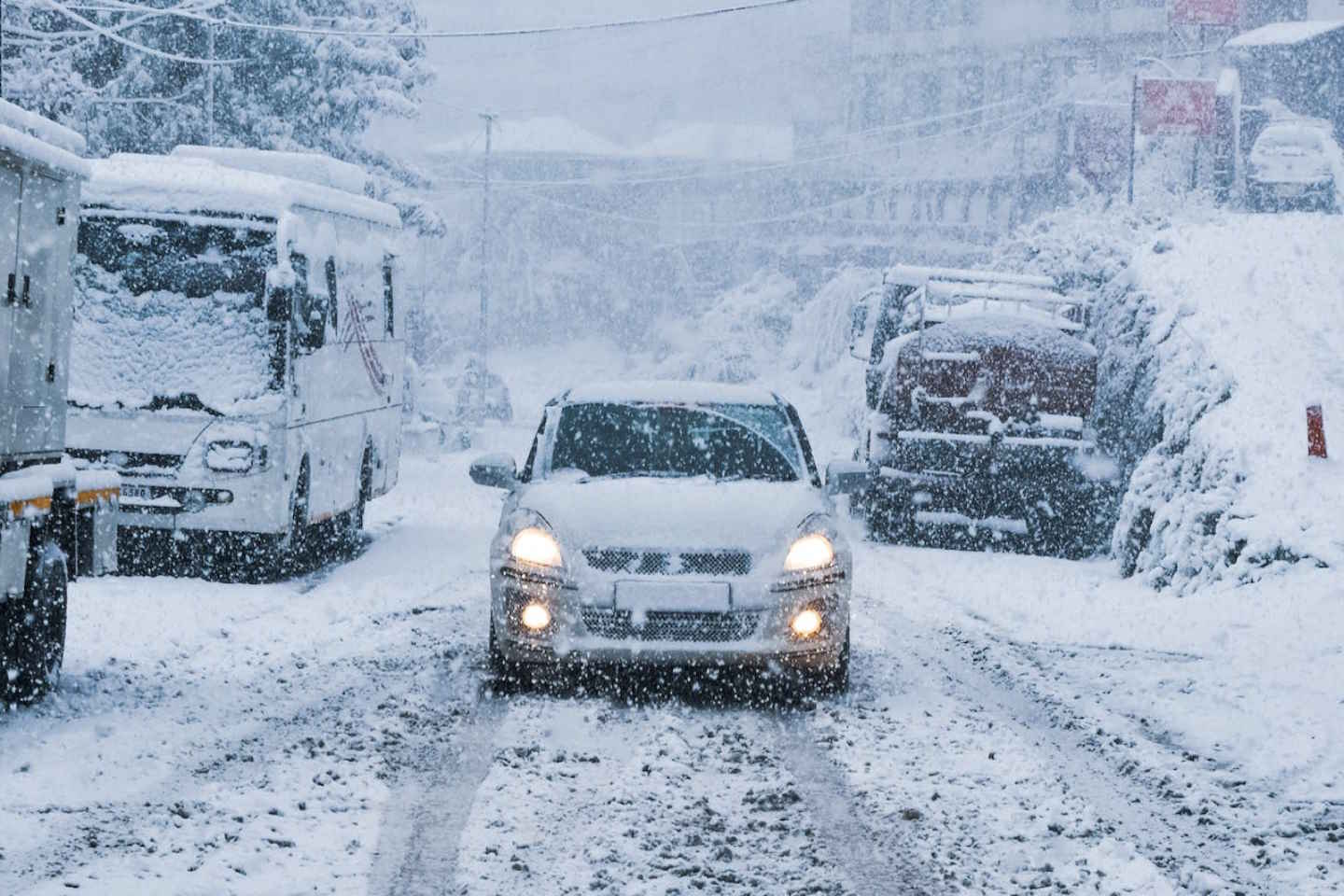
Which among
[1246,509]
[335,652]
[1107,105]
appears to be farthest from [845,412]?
[335,652]

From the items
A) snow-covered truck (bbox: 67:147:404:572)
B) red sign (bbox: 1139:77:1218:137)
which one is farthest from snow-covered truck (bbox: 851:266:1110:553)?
red sign (bbox: 1139:77:1218:137)

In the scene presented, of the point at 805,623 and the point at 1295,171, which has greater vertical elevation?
the point at 1295,171

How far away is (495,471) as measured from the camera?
9664 millimetres

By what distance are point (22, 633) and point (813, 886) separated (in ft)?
15.2

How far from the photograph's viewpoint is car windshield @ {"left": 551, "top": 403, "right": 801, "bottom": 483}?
9.69m

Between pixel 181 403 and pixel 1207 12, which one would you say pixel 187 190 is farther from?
pixel 1207 12

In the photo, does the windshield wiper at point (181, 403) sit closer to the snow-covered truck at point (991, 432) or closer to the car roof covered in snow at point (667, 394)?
the car roof covered in snow at point (667, 394)

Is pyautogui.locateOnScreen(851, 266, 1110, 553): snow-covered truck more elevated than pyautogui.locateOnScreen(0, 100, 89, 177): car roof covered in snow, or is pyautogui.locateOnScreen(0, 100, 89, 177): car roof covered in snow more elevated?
pyautogui.locateOnScreen(0, 100, 89, 177): car roof covered in snow

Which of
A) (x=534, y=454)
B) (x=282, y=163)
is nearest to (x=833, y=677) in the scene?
(x=534, y=454)

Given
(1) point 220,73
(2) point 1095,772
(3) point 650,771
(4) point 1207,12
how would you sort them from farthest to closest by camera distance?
(4) point 1207,12, (1) point 220,73, (2) point 1095,772, (3) point 650,771

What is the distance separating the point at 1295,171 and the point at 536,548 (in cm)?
3219

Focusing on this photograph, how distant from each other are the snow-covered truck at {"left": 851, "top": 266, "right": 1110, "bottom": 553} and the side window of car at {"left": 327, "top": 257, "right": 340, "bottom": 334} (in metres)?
5.93

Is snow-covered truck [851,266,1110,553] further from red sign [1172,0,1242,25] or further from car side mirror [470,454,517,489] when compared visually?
red sign [1172,0,1242,25]

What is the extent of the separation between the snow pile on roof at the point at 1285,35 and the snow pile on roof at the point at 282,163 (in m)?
45.2
